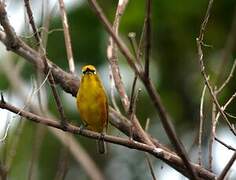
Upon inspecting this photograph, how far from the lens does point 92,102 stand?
203 inches

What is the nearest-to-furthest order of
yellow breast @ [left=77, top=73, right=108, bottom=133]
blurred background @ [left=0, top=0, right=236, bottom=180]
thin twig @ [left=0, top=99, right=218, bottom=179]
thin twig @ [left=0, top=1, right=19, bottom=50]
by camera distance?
thin twig @ [left=0, top=99, right=218, bottom=179]
thin twig @ [left=0, top=1, right=19, bottom=50]
yellow breast @ [left=77, top=73, right=108, bottom=133]
blurred background @ [left=0, top=0, right=236, bottom=180]

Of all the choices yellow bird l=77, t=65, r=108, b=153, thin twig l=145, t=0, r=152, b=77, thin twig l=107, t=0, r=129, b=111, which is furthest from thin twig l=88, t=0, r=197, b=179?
yellow bird l=77, t=65, r=108, b=153

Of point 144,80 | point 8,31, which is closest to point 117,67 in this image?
point 8,31

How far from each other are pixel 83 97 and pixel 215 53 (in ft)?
10.4

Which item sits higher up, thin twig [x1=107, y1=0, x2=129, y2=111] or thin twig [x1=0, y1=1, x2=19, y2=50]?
thin twig [x1=0, y1=1, x2=19, y2=50]

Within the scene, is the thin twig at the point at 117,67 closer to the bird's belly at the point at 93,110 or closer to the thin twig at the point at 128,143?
the thin twig at the point at 128,143

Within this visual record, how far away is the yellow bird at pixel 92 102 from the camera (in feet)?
16.7

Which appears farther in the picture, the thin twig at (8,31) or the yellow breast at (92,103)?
the yellow breast at (92,103)

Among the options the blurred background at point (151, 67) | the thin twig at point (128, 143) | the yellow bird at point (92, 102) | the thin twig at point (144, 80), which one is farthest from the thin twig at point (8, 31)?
the blurred background at point (151, 67)

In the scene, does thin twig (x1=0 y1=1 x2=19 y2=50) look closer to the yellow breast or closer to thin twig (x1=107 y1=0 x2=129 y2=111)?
thin twig (x1=107 y1=0 x2=129 y2=111)

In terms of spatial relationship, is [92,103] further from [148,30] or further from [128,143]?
[148,30]

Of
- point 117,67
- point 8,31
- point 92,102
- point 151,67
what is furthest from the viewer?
point 151,67

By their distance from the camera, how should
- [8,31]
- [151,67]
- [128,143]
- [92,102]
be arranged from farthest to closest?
[151,67] → [92,102] → [8,31] → [128,143]

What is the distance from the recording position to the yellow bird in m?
5.09
